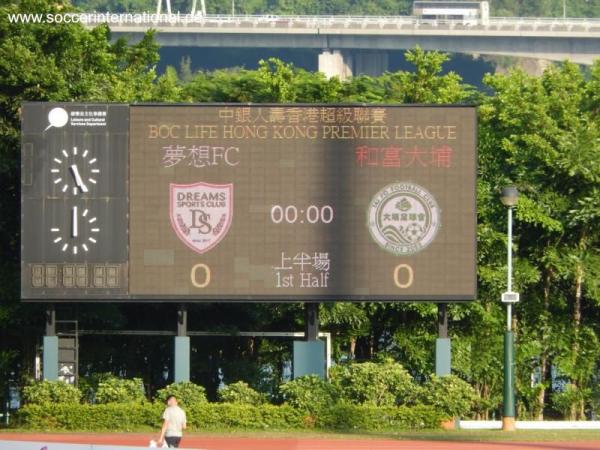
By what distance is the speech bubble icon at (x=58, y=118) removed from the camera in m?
47.4

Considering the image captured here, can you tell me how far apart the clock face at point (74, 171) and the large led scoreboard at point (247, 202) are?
36mm

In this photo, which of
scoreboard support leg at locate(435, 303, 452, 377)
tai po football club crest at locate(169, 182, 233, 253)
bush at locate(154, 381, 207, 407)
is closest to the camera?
bush at locate(154, 381, 207, 407)

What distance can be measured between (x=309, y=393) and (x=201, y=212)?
533 centimetres

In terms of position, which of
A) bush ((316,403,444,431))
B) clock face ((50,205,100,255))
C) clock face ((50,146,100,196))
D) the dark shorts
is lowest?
bush ((316,403,444,431))

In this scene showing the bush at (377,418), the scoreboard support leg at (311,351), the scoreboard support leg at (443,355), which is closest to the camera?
the bush at (377,418)

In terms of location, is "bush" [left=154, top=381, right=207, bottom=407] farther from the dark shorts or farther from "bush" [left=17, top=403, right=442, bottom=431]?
the dark shorts

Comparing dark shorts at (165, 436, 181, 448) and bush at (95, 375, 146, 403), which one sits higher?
bush at (95, 375, 146, 403)

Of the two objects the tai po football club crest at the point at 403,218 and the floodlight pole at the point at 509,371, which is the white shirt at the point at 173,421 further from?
the floodlight pole at the point at 509,371

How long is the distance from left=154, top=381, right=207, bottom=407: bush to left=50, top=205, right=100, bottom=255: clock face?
13.5 feet

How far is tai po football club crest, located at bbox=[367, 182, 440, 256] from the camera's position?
1869 inches

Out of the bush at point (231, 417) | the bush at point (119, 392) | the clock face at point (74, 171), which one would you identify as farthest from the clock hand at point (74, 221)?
the bush at point (231, 417)

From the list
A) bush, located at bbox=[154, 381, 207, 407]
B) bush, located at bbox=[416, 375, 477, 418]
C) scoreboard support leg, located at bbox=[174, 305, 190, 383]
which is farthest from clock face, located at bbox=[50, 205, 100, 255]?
bush, located at bbox=[416, 375, 477, 418]

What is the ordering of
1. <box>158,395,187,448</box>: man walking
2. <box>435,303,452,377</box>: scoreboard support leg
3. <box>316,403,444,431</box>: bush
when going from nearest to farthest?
<box>158,395,187,448</box>: man walking
<box>316,403,444,431</box>: bush
<box>435,303,452,377</box>: scoreboard support leg

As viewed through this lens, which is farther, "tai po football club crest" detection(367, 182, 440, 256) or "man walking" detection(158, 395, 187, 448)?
"tai po football club crest" detection(367, 182, 440, 256)
